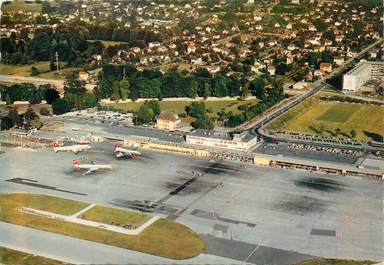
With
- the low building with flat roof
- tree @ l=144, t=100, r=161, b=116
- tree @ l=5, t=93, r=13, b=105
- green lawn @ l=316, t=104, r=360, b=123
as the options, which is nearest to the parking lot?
the low building with flat roof

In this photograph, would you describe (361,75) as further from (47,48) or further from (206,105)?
(47,48)

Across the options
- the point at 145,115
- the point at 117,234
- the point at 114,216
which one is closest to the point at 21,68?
the point at 145,115

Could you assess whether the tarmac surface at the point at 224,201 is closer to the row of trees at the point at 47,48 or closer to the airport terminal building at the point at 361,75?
the airport terminal building at the point at 361,75

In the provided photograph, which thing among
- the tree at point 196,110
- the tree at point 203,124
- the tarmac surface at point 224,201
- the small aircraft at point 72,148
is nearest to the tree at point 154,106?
the tree at point 196,110

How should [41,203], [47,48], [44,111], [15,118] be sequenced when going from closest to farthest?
[41,203] → [15,118] → [44,111] → [47,48]

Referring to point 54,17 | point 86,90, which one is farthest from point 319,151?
point 54,17
